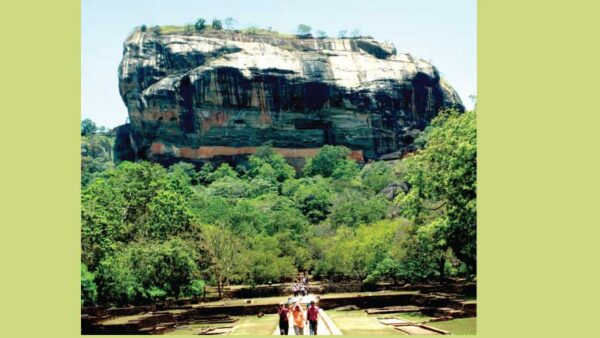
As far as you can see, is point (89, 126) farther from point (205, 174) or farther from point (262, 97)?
point (262, 97)

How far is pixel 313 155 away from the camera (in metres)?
78.2

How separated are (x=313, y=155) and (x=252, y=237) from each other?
123ft

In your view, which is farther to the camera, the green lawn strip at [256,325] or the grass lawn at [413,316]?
the grass lawn at [413,316]

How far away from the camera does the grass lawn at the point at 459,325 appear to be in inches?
699

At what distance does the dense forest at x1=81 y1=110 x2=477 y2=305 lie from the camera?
78.9 feet

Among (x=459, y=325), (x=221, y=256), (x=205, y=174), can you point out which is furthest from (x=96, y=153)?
(x=459, y=325)

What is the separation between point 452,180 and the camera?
23.2 meters

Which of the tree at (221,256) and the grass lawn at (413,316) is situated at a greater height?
the tree at (221,256)

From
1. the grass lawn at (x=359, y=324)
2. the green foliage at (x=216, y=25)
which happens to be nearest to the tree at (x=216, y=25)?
the green foliage at (x=216, y=25)

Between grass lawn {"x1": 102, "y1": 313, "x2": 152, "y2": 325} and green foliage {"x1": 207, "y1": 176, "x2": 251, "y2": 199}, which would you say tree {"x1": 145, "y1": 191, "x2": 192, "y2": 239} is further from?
green foliage {"x1": 207, "y1": 176, "x2": 251, "y2": 199}

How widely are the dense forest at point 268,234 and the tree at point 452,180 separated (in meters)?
0.04

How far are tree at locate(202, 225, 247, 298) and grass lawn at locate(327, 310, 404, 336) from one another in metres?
7.77

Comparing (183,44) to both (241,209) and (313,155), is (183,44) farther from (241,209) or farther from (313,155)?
(241,209)

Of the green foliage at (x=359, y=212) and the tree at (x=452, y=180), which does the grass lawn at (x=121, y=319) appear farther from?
the green foliage at (x=359, y=212)
